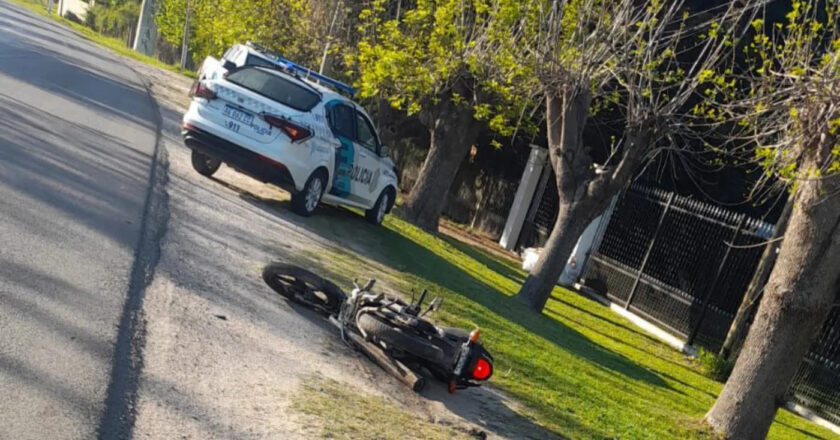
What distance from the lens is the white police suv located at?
12.5 metres

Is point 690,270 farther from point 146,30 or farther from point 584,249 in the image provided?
point 146,30

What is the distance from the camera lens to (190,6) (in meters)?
43.9

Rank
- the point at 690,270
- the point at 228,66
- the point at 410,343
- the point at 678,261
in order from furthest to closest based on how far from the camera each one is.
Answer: the point at 678,261 → the point at 690,270 → the point at 228,66 → the point at 410,343

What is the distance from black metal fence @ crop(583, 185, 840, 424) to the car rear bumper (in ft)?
24.4

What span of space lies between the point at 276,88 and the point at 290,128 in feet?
2.67

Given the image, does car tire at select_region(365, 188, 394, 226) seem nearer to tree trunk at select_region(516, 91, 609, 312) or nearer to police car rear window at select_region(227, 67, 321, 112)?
tree trunk at select_region(516, 91, 609, 312)

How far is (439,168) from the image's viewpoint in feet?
70.7

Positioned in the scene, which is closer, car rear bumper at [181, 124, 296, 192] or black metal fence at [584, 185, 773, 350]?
car rear bumper at [181, 124, 296, 192]

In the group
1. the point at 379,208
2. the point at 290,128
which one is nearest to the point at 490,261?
the point at 379,208

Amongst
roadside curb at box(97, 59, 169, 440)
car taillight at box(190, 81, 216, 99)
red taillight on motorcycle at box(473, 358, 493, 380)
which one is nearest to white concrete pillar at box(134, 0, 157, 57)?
car taillight at box(190, 81, 216, 99)

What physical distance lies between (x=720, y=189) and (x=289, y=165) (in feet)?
45.3

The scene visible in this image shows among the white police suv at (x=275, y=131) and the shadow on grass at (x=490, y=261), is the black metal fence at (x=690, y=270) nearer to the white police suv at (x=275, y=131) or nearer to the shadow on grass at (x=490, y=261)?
the shadow on grass at (x=490, y=261)

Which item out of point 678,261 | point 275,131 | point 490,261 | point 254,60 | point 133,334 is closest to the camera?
point 133,334

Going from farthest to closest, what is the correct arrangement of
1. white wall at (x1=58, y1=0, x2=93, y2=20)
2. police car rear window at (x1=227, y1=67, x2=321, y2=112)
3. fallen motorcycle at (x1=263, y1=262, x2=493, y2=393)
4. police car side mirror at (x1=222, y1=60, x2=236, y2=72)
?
1. white wall at (x1=58, y1=0, x2=93, y2=20)
2. police car side mirror at (x1=222, y1=60, x2=236, y2=72)
3. police car rear window at (x1=227, y1=67, x2=321, y2=112)
4. fallen motorcycle at (x1=263, y1=262, x2=493, y2=393)
